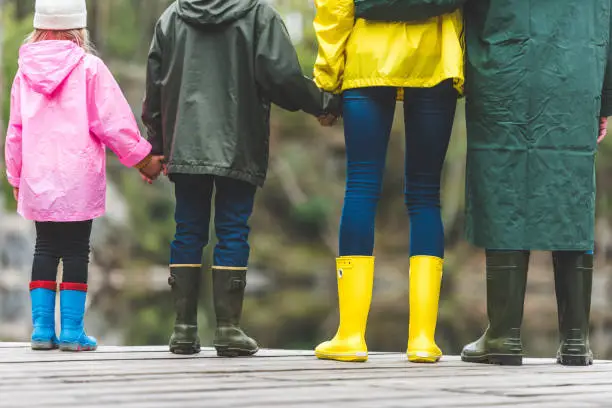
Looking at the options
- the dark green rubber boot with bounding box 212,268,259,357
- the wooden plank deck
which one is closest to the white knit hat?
the dark green rubber boot with bounding box 212,268,259,357

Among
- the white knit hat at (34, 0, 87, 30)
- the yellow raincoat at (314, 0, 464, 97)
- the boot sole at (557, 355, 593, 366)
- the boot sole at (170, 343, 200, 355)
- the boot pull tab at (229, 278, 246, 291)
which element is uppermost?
the white knit hat at (34, 0, 87, 30)

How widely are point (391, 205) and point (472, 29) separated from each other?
19.7m

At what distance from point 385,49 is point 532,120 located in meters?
0.51

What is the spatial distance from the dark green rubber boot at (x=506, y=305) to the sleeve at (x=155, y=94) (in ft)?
4.00

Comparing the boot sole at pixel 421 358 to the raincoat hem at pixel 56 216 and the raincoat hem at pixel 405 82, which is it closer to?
the raincoat hem at pixel 405 82

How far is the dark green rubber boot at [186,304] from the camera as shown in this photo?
145 inches

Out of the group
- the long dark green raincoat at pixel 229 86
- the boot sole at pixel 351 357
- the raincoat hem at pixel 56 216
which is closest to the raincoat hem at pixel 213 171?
the long dark green raincoat at pixel 229 86

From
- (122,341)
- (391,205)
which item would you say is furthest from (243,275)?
(391,205)

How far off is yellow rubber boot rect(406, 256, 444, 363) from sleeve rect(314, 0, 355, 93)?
658mm

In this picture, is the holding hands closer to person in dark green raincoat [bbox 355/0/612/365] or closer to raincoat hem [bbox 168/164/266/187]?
raincoat hem [bbox 168/164/266/187]

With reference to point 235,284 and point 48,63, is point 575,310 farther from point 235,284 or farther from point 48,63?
point 48,63

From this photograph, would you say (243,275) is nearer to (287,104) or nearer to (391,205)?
(287,104)

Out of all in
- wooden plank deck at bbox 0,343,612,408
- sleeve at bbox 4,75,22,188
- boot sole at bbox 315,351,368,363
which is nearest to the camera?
wooden plank deck at bbox 0,343,612,408

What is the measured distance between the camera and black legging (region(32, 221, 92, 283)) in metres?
3.85
